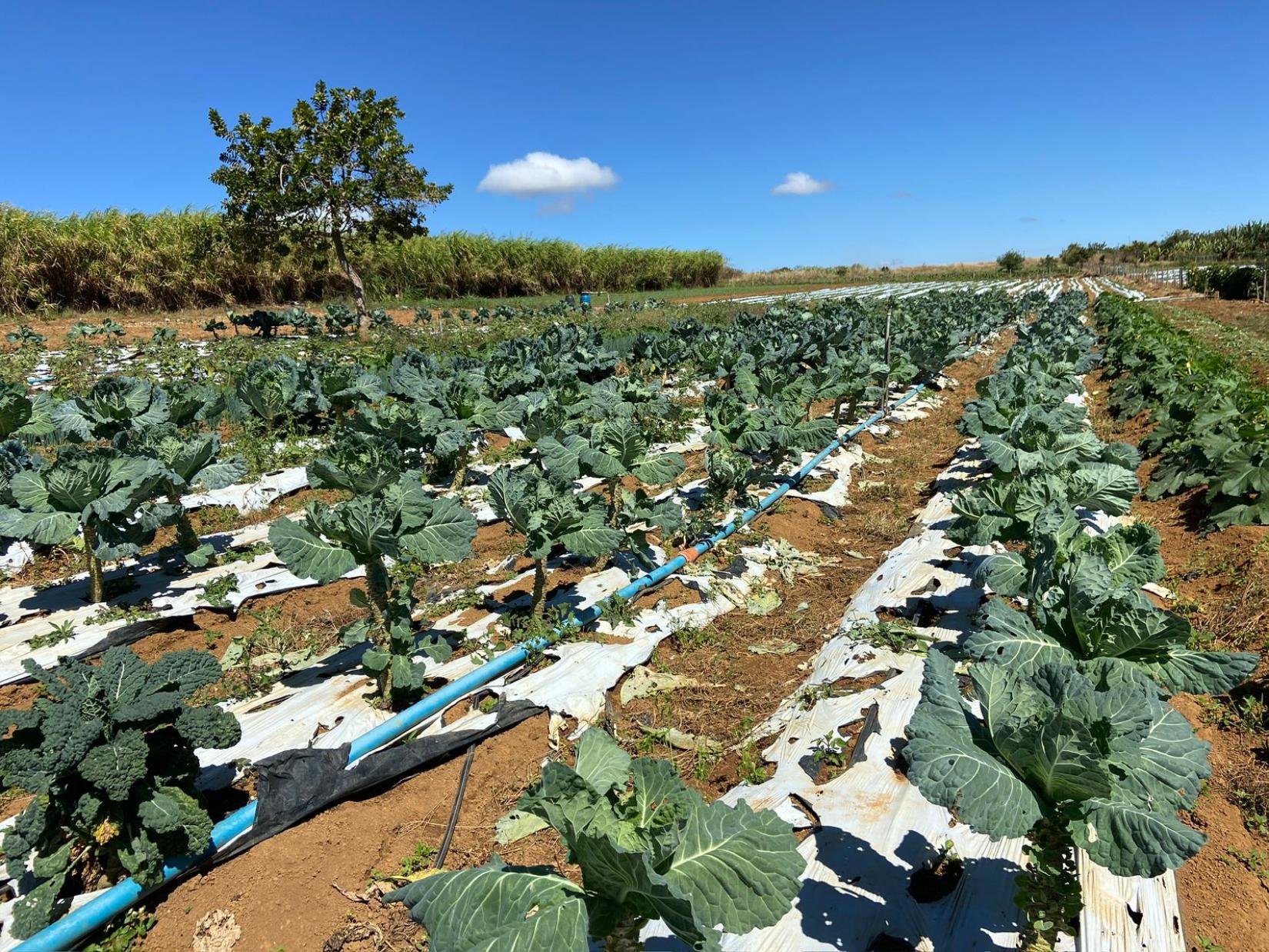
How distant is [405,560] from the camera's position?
5.29 meters

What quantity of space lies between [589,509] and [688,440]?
4.84 metres

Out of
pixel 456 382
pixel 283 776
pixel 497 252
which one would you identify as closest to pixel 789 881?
pixel 283 776

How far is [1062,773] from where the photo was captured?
186 centimetres

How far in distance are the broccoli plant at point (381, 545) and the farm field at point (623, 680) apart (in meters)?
0.03

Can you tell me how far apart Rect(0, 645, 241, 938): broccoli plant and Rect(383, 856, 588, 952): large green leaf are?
116 centimetres

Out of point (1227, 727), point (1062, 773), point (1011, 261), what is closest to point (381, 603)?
point (1062, 773)

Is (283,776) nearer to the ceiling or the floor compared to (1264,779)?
nearer to the ceiling

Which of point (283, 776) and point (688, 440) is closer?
point (283, 776)

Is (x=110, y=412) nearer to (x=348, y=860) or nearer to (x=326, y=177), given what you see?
(x=348, y=860)

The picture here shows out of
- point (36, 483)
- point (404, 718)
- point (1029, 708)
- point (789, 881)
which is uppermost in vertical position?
point (36, 483)

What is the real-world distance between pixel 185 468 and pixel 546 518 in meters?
2.98

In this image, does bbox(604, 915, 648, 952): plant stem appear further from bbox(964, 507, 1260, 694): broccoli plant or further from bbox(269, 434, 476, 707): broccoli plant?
bbox(269, 434, 476, 707): broccoli plant

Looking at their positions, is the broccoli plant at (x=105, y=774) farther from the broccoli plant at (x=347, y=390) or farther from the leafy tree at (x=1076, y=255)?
Answer: the leafy tree at (x=1076, y=255)

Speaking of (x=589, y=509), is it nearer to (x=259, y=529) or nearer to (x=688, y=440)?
(x=259, y=529)
